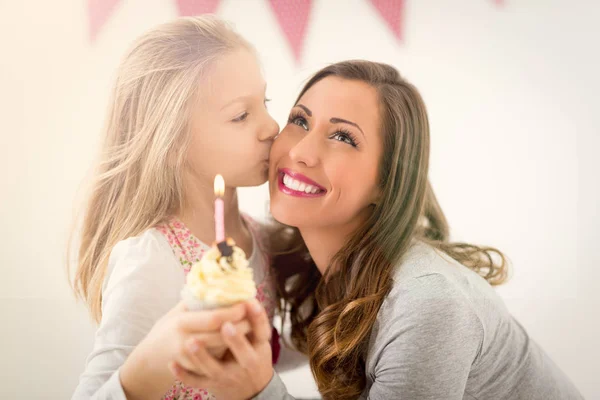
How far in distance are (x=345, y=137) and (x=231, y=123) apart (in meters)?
0.21

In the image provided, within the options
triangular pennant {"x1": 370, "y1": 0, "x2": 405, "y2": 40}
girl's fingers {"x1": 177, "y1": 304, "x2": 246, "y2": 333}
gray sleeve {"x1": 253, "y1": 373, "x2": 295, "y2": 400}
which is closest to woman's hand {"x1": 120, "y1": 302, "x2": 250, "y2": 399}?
girl's fingers {"x1": 177, "y1": 304, "x2": 246, "y2": 333}

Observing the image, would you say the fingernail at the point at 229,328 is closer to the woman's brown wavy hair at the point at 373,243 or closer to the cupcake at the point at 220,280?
the cupcake at the point at 220,280

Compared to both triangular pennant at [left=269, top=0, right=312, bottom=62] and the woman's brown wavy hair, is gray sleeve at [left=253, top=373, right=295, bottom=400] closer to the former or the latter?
the woman's brown wavy hair

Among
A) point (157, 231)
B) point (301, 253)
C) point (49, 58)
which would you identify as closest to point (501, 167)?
point (301, 253)

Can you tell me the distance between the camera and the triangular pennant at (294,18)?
972 millimetres

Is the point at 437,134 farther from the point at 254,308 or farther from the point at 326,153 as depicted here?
the point at 254,308

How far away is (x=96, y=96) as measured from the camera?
863 millimetres

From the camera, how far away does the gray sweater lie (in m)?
0.84

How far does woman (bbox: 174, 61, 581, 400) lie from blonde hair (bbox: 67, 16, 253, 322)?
0.20 meters

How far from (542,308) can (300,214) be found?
1.96 ft

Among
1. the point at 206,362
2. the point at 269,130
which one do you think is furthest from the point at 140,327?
the point at 269,130

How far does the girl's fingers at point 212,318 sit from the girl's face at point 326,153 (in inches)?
13.7

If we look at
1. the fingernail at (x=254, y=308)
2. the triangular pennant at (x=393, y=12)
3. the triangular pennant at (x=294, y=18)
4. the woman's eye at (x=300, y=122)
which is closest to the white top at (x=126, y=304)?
the fingernail at (x=254, y=308)

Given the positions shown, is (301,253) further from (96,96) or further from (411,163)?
(96,96)
